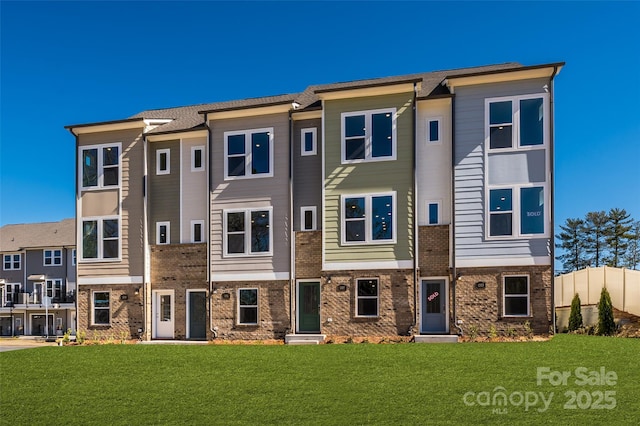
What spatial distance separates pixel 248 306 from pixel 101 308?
5813 millimetres

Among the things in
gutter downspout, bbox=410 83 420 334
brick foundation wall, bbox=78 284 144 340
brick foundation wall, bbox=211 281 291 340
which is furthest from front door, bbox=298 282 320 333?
brick foundation wall, bbox=78 284 144 340

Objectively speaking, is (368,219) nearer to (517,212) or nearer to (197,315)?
(517,212)

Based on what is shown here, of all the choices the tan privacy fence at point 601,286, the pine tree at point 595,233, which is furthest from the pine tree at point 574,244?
the tan privacy fence at point 601,286

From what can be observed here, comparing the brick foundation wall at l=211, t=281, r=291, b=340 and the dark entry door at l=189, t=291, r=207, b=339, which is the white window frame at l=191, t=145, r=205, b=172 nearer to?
the brick foundation wall at l=211, t=281, r=291, b=340

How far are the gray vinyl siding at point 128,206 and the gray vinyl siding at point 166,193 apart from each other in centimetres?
39

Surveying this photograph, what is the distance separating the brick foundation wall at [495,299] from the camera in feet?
53.0

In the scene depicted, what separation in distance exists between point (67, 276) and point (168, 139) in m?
29.2

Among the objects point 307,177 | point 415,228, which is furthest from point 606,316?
point 307,177

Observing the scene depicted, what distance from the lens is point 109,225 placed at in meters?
20.6

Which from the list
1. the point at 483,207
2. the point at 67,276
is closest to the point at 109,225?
the point at 483,207

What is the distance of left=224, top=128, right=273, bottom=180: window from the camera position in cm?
1925

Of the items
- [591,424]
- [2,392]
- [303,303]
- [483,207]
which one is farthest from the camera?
[303,303]

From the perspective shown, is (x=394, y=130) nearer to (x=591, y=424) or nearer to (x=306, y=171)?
(x=306, y=171)

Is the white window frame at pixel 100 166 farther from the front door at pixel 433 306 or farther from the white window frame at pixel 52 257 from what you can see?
the white window frame at pixel 52 257
